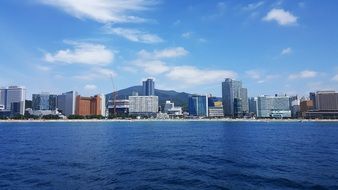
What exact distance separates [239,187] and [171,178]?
6.72 m

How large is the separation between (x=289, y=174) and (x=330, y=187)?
560 centimetres

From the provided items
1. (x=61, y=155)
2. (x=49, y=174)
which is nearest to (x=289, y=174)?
(x=49, y=174)

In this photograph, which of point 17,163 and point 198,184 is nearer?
point 198,184

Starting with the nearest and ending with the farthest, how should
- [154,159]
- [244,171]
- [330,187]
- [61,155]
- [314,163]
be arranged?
1. [330,187]
2. [244,171]
3. [314,163]
4. [154,159]
5. [61,155]

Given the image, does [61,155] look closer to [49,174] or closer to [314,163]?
[49,174]

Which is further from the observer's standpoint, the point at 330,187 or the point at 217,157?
the point at 217,157

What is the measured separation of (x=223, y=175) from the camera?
31.8 m

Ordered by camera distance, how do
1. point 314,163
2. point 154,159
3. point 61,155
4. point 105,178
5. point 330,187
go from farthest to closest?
1. point 61,155
2. point 154,159
3. point 314,163
4. point 105,178
5. point 330,187

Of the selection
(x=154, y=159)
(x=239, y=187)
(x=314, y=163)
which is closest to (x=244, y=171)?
(x=239, y=187)

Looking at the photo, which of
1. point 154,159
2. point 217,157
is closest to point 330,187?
point 217,157

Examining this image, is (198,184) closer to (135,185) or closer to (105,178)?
(135,185)

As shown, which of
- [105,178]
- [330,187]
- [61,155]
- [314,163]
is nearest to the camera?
[330,187]

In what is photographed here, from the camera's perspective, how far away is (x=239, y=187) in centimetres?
2683

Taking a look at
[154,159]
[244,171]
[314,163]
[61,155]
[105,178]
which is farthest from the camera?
[61,155]
